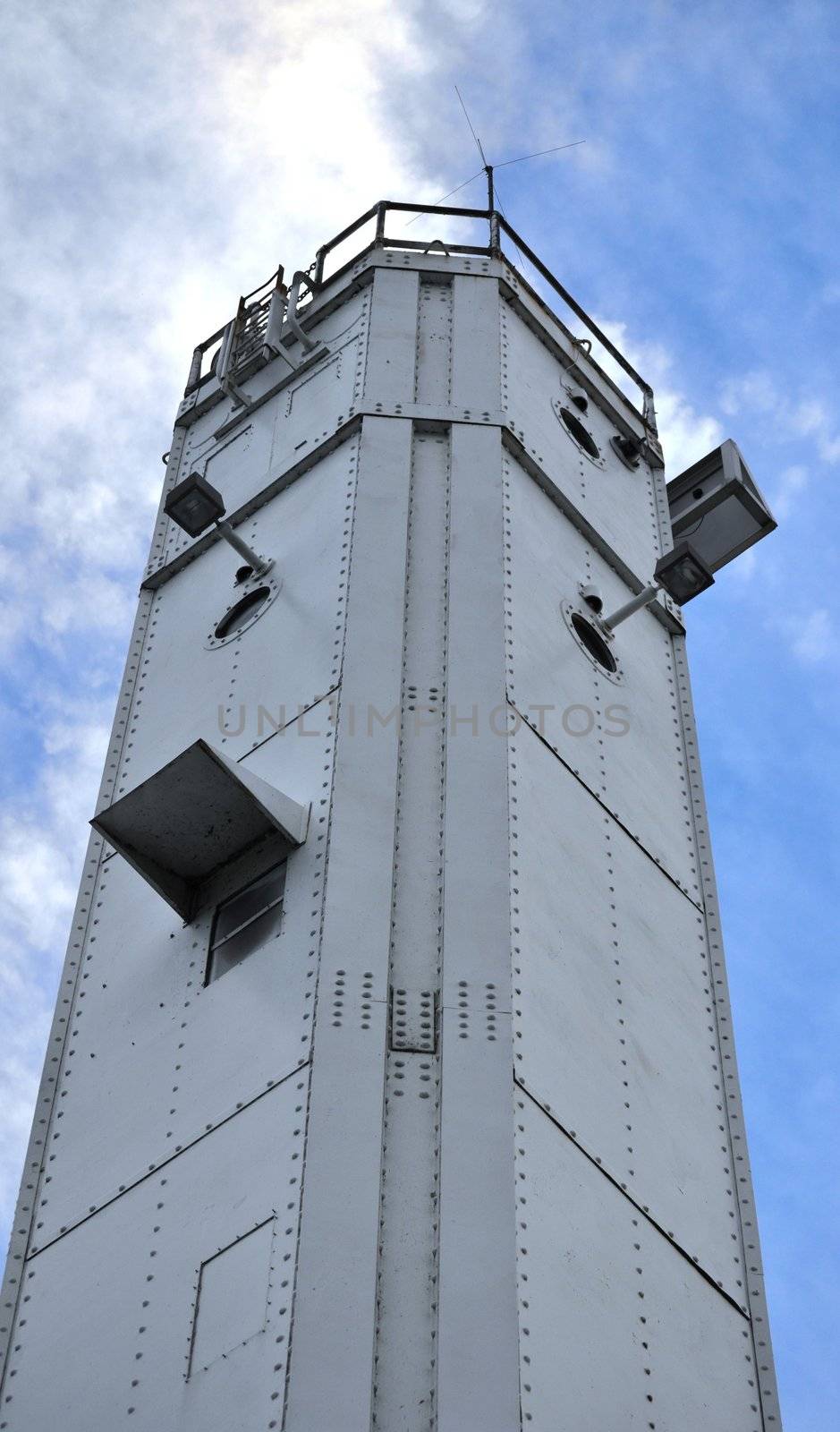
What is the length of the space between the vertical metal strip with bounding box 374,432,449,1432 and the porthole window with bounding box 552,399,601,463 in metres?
3.08

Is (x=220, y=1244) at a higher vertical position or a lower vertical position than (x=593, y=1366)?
higher

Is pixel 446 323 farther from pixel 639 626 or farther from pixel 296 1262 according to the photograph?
pixel 296 1262

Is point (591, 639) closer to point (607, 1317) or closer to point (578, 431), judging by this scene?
point (578, 431)

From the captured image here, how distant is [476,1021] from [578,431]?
888 centimetres

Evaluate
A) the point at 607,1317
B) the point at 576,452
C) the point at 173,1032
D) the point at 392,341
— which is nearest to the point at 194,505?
the point at 392,341

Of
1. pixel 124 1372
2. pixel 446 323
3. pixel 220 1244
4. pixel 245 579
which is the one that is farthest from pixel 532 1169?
pixel 446 323

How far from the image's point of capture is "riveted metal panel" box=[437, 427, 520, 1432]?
9.30 m

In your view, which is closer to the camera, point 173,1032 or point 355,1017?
point 355,1017

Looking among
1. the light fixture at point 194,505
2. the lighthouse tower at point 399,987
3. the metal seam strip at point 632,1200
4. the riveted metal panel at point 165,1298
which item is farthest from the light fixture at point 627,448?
the riveted metal panel at point 165,1298

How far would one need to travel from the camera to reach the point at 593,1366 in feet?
31.8

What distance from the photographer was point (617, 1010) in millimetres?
12047

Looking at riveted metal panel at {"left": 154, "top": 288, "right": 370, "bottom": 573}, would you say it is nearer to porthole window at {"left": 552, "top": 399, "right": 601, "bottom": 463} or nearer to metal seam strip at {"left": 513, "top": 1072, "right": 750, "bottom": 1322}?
porthole window at {"left": 552, "top": 399, "right": 601, "bottom": 463}

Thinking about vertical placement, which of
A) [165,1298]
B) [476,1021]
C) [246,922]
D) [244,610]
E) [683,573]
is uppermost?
[244,610]

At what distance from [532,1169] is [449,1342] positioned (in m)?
1.22
